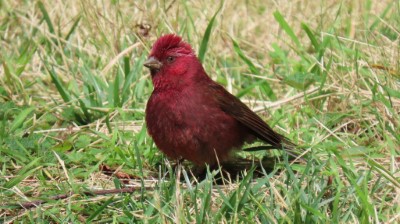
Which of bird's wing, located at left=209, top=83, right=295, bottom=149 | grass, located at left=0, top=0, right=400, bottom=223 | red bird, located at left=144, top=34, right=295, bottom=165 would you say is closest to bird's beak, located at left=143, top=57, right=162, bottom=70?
red bird, located at left=144, top=34, right=295, bottom=165

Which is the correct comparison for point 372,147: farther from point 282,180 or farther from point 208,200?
point 208,200

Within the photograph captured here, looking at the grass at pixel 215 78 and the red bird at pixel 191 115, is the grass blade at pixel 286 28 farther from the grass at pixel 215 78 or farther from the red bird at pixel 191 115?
the red bird at pixel 191 115

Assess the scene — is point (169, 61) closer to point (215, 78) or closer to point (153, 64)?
point (153, 64)

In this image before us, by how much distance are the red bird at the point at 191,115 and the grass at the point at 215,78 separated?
17 cm

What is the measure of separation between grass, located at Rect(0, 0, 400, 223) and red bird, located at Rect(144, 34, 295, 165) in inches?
6.8

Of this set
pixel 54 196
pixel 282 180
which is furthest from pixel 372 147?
pixel 54 196

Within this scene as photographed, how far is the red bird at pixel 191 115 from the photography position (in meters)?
4.93

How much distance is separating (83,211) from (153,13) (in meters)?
2.78

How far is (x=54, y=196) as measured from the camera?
449cm

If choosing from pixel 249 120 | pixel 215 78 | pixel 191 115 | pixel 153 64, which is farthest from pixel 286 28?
pixel 191 115

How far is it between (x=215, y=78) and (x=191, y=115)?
1607 millimetres

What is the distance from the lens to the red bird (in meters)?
4.93

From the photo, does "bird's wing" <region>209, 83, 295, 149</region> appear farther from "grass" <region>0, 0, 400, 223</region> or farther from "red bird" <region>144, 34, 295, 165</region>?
"grass" <region>0, 0, 400, 223</region>

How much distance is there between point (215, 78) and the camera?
6.50 meters
